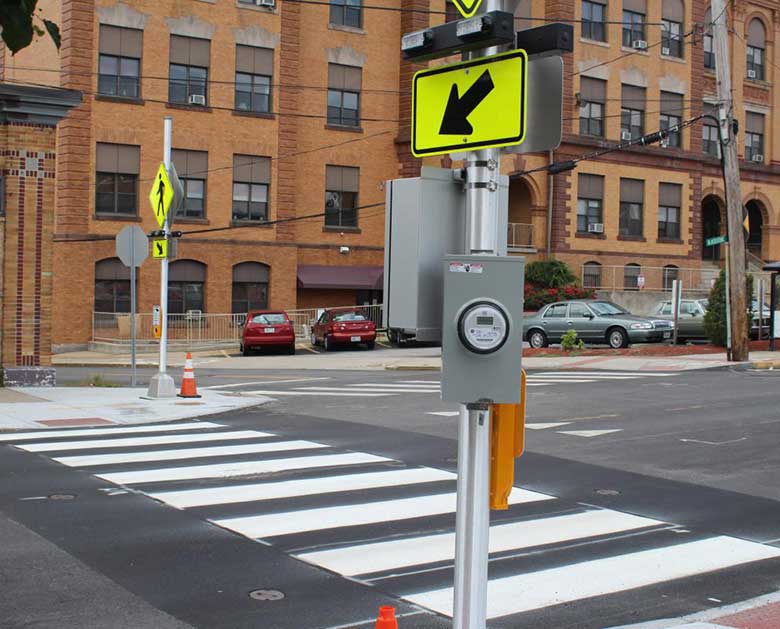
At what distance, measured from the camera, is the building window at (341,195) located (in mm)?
42719

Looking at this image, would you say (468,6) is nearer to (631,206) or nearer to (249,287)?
(249,287)

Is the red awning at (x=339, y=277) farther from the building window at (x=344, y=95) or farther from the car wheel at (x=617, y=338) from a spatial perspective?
the car wheel at (x=617, y=338)

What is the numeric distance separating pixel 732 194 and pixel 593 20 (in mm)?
23533

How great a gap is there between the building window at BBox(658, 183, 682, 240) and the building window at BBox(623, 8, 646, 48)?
7.09 meters

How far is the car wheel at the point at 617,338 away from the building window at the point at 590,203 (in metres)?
15.7

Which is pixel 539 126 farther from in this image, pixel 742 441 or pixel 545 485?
pixel 742 441

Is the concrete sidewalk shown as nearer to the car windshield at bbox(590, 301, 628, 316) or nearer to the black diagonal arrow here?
the black diagonal arrow

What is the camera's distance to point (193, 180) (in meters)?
39.6

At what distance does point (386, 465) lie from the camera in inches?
438

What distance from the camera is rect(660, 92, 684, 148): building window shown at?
49.2 metres

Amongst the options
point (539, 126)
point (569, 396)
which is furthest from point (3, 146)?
point (539, 126)

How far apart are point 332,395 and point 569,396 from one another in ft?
15.0

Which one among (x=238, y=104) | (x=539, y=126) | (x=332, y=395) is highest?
(x=238, y=104)

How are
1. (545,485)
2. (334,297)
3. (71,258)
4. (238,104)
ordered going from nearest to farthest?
1. (545,485)
2. (71,258)
3. (238,104)
4. (334,297)
